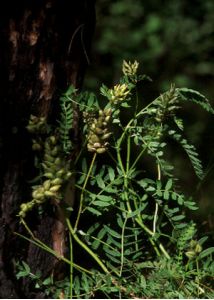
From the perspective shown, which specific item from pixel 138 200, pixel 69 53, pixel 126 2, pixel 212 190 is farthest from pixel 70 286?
pixel 126 2

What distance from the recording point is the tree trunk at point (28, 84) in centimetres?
178

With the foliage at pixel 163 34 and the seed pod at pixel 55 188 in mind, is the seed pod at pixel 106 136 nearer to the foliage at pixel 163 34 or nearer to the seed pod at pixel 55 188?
the seed pod at pixel 55 188

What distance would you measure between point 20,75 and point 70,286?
583 millimetres

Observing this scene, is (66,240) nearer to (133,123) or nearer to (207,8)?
(133,123)

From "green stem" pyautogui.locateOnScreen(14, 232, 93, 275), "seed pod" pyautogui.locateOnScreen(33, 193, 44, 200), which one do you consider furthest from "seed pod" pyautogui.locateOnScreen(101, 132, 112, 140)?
"green stem" pyautogui.locateOnScreen(14, 232, 93, 275)

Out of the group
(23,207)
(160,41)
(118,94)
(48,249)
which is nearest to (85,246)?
(48,249)

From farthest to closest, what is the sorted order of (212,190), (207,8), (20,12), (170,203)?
(207,8), (212,190), (170,203), (20,12)

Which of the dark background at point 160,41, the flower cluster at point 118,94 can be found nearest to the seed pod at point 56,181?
the flower cluster at point 118,94

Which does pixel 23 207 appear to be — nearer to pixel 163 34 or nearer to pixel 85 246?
pixel 85 246

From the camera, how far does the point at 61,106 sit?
1881 mm

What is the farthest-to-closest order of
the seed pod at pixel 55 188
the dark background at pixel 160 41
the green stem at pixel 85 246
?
the dark background at pixel 160 41
the green stem at pixel 85 246
the seed pod at pixel 55 188

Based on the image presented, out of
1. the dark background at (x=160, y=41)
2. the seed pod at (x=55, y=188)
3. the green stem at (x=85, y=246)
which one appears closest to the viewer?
the seed pod at (x=55, y=188)

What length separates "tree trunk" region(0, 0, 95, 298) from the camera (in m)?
1.78

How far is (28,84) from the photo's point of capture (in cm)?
182
